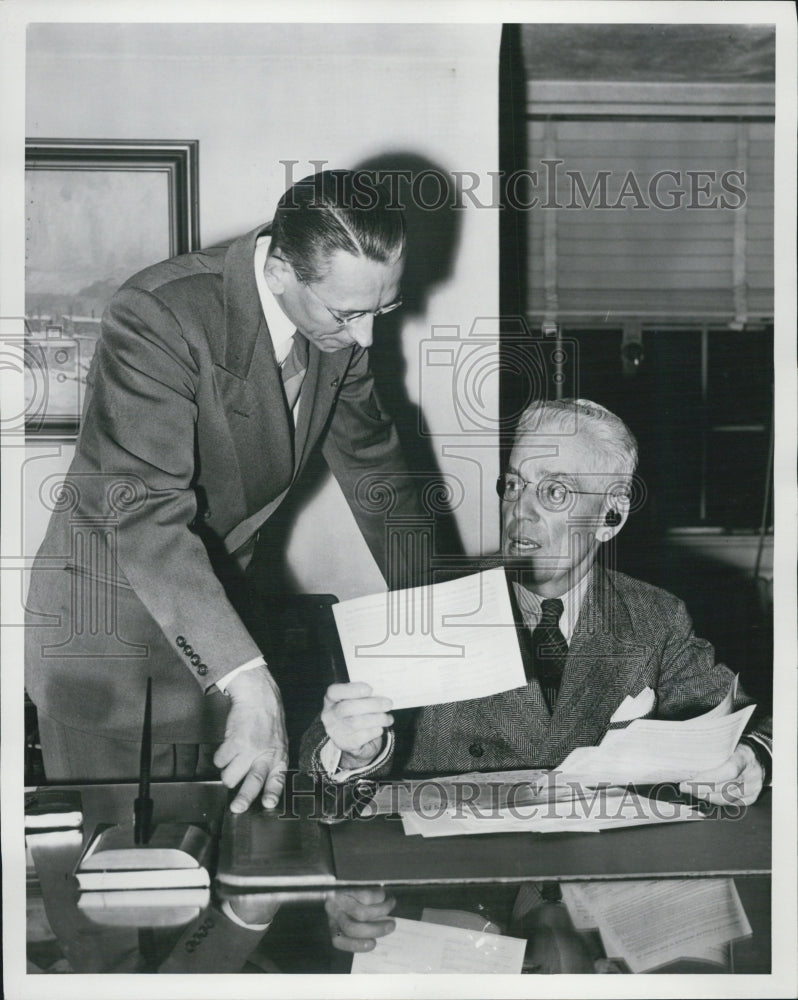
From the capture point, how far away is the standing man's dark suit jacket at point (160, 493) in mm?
1509

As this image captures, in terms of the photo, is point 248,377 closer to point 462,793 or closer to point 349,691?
point 349,691

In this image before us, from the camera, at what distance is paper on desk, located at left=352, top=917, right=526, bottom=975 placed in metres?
0.99

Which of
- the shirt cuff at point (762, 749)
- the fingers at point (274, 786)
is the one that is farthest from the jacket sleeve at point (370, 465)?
the shirt cuff at point (762, 749)

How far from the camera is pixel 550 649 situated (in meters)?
1.61

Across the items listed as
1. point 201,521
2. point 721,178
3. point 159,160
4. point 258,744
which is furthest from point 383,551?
point 721,178

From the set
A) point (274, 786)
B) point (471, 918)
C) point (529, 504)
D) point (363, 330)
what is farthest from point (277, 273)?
point (471, 918)

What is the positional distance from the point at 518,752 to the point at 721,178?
1.13 meters

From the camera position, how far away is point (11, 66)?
1533 mm

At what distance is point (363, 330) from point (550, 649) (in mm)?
655

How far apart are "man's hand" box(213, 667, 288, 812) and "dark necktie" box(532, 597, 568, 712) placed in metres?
0.45

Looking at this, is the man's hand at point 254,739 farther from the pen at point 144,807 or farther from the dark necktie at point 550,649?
the dark necktie at point 550,649

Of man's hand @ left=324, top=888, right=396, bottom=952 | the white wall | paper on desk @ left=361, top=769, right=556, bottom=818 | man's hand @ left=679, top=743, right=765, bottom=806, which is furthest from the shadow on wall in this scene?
man's hand @ left=324, top=888, right=396, bottom=952

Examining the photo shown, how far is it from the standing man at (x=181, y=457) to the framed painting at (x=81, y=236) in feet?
0.14

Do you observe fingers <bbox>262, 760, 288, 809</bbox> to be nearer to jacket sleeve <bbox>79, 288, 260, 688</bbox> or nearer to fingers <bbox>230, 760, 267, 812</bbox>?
fingers <bbox>230, 760, 267, 812</bbox>
